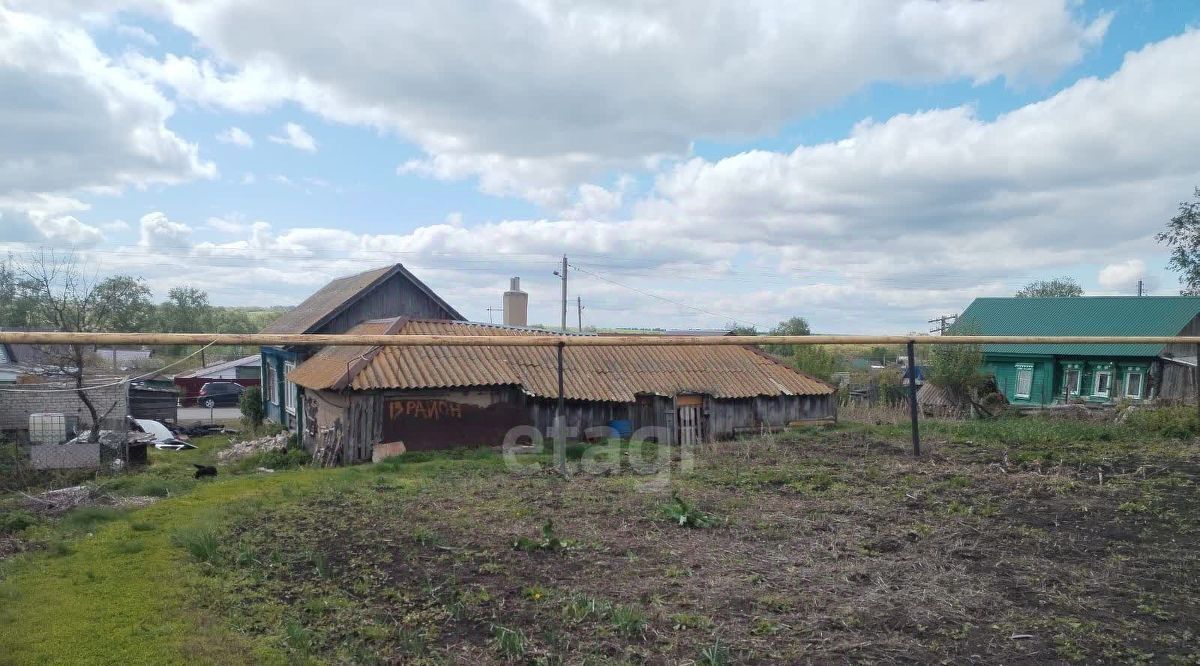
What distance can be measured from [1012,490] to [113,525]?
8.28 meters

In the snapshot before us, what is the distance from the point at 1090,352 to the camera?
2778 centimetres

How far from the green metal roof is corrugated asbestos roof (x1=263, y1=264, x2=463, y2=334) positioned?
22.7 m

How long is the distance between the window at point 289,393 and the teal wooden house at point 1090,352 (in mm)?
25023

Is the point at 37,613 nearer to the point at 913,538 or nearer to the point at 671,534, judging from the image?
the point at 671,534

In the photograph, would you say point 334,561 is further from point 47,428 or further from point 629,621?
point 47,428

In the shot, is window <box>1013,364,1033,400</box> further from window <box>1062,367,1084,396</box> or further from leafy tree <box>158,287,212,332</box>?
leafy tree <box>158,287,212,332</box>

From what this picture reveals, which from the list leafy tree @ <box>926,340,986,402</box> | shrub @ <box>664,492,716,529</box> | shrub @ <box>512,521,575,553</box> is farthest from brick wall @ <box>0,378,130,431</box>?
leafy tree @ <box>926,340,986,402</box>

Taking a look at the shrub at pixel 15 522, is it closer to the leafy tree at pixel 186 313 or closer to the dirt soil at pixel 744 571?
the dirt soil at pixel 744 571

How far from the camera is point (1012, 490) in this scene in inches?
265

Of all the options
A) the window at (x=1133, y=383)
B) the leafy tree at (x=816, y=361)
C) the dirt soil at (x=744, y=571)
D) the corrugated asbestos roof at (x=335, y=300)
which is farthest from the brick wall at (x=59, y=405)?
the window at (x=1133, y=383)

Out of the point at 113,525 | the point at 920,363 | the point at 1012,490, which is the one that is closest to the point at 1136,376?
the point at 920,363

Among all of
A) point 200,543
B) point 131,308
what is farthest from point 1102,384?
point 131,308

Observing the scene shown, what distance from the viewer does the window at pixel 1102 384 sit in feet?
89.8

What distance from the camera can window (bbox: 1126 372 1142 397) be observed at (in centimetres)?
2673
